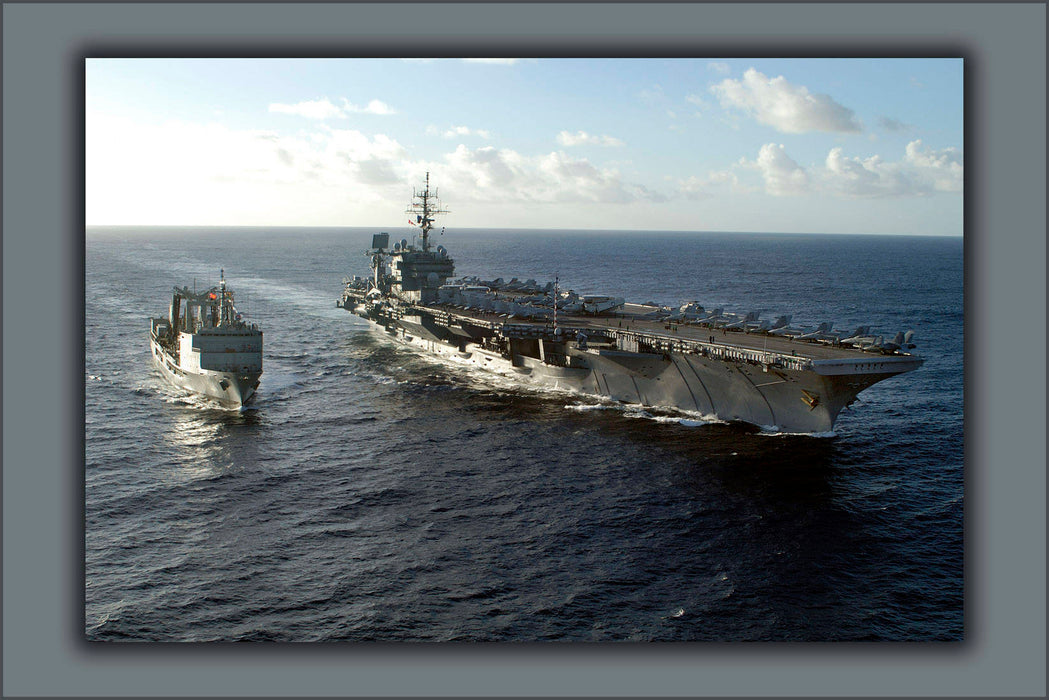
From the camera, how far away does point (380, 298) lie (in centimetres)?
5675

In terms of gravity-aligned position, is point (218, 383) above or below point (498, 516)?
above

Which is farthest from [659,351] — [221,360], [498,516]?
[221,360]

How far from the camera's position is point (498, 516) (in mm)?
24031

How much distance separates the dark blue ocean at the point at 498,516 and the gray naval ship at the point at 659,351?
145 cm

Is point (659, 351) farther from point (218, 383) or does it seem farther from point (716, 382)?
point (218, 383)

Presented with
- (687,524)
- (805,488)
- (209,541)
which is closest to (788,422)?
(805,488)

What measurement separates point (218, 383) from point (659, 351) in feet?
64.7

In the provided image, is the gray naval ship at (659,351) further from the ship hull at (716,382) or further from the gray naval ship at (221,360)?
the gray naval ship at (221,360)

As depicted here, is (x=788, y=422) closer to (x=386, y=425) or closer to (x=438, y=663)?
(x=386, y=425)

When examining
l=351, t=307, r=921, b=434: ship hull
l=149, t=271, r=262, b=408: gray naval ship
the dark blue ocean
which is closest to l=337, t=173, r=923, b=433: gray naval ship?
l=351, t=307, r=921, b=434: ship hull

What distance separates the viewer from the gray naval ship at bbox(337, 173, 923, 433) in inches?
1222

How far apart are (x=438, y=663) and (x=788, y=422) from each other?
2541cm

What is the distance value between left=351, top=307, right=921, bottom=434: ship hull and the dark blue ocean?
→ 121 cm

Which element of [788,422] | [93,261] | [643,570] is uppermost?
[93,261]
